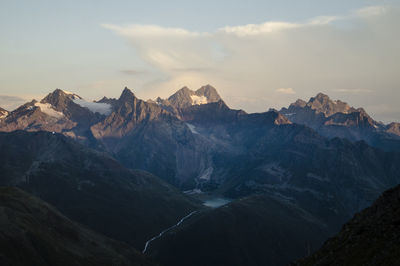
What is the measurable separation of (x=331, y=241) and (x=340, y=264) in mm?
23488

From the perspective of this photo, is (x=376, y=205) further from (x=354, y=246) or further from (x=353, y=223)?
(x=354, y=246)

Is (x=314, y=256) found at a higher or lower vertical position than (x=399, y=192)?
lower

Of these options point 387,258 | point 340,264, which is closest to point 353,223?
point 340,264

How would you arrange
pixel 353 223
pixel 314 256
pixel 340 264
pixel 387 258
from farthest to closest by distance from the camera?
pixel 353 223 → pixel 314 256 → pixel 340 264 → pixel 387 258

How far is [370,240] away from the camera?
113812 millimetres

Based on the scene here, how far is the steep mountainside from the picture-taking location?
101456mm

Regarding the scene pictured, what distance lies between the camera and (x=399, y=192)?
5310 inches

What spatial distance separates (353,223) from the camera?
137 m

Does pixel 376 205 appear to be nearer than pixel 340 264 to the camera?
No

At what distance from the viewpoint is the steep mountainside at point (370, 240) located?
101456 mm

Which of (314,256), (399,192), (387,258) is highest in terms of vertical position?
(399,192)

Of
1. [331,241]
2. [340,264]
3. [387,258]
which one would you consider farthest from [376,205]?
[387,258]

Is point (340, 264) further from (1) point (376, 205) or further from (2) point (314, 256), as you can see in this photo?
(1) point (376, 205)

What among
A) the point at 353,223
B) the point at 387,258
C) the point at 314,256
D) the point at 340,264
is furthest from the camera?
the point at 353,223
